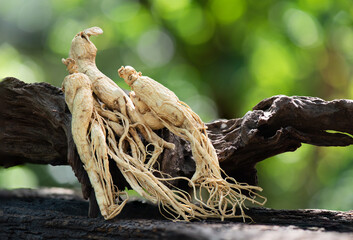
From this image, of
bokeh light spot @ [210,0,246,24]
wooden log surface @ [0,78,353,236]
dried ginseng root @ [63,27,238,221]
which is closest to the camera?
wooden log surface @ [0,78,353,236]

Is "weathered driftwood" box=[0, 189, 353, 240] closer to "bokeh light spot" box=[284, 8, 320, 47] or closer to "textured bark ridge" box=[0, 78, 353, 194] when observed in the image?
"textured bark ridge" box=[0, 78, 353, 194]

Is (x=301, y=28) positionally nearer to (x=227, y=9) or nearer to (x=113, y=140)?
(x=227, y=9)

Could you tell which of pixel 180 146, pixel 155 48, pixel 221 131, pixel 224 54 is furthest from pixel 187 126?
pixel 155 48

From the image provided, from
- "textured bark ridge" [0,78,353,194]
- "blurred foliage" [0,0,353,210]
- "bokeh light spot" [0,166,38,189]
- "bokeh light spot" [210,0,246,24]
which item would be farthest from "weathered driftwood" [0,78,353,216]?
"bokeh light spot" [0,166,38,189]

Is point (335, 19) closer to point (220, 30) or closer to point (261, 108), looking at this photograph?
point (220, 30)

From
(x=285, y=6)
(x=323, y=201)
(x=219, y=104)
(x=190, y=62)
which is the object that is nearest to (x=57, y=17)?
(x=190, y=62)

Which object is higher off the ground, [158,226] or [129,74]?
[129,74]
